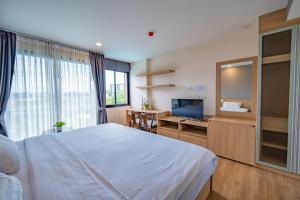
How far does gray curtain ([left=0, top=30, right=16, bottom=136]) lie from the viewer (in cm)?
234

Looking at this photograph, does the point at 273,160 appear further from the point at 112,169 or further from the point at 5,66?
the point at 5,66

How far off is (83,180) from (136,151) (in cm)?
61

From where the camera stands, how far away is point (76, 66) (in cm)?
336

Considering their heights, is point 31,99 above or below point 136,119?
above

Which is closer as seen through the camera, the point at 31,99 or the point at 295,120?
the point at 295,120

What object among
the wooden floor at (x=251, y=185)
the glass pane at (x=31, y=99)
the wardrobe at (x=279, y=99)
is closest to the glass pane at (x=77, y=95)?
the glass pane at (x=31, y=99)

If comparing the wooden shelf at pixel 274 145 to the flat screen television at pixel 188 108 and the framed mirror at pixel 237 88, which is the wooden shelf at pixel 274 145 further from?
the flat screen television at pixel 188 108

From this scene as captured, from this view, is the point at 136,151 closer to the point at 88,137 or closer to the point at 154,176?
the point at 154,176

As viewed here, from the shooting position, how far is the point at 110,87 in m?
4.45

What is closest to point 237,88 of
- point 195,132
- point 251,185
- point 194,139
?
point 195,132

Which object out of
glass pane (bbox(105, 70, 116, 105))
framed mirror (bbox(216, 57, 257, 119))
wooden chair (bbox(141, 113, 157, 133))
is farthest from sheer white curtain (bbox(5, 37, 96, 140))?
framed mirror (bbox(216, 57, 257, 119))

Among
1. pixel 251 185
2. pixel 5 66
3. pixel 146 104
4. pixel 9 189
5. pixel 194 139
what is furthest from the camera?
pixel 146 104

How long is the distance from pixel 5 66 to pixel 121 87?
2914mm

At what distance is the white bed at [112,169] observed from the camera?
0.89 m
